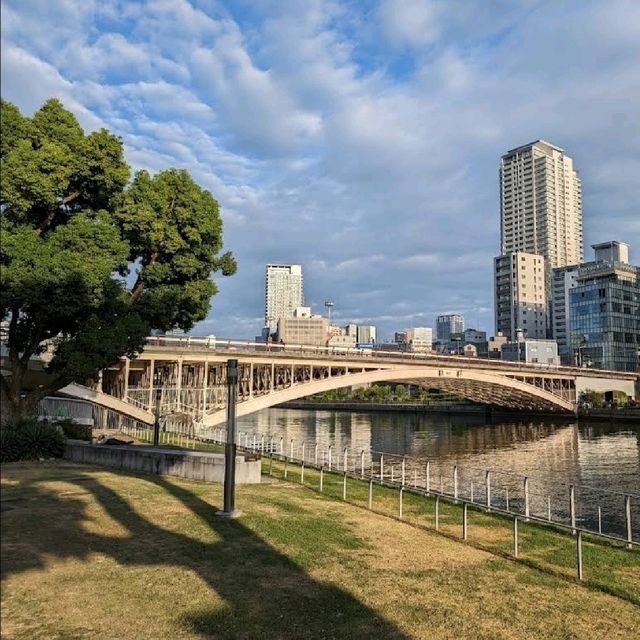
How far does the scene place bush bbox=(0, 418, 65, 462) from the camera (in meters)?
17.3

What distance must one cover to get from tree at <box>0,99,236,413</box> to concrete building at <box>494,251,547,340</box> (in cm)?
17903

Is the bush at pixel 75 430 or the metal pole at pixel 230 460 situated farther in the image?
the bush at pixel 75 430

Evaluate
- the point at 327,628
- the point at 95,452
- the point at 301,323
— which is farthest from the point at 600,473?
the point at 301,323

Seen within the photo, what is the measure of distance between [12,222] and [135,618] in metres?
12.3

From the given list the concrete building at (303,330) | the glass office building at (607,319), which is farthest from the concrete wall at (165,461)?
the concrete building at (303,330)

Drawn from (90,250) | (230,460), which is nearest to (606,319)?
(90,250)

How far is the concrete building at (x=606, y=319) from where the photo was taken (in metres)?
138

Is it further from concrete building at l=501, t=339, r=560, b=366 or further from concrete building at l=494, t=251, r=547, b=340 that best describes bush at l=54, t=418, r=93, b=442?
concrete building at l=494, t=251, r=547, b=340

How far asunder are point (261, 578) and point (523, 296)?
649ft

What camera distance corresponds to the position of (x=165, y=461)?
19.0 metres

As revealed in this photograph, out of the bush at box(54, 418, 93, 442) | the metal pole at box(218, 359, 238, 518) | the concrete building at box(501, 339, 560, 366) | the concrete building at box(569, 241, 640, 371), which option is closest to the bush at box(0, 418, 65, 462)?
the bush at box(54, 418, 93, 442)

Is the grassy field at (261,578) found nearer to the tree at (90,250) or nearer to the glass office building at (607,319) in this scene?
the tree at (90,250)

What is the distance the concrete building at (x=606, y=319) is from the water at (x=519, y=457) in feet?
204

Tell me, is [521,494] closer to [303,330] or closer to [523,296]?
[303,330]
